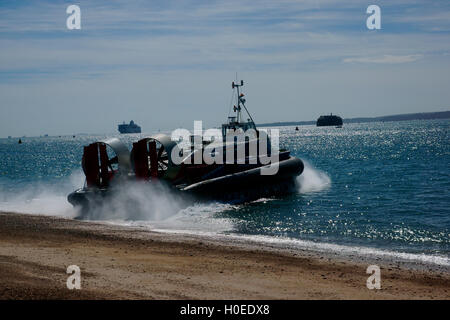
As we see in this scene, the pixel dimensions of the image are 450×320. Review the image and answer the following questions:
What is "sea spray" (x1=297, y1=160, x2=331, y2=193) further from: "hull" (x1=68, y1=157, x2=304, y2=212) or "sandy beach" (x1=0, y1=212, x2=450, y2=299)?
"sandy beach" (x1=0, y1=212, x2=450, y2=299)

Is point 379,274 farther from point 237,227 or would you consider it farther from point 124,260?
point 237,227

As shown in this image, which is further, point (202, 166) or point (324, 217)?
point (202, 166)

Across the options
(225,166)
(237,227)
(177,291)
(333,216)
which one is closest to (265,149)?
(225,166)

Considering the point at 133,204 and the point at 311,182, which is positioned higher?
the point at 311,182

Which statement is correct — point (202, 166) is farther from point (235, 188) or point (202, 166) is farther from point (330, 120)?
point (330, 120)

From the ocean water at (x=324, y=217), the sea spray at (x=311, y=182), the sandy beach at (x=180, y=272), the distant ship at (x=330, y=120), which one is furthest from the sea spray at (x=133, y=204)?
the distant ship at (x=330, y=120)

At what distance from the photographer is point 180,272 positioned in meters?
9.92

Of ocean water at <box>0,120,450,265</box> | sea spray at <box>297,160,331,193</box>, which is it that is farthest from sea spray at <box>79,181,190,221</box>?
sea spray at <box>297,160,331,193</box>

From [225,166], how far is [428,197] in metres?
8.27

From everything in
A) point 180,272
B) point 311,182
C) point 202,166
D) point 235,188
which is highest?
point 202,166

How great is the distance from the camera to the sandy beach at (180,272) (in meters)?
8.40

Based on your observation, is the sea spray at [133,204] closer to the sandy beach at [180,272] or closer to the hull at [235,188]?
the hull at [235,188]

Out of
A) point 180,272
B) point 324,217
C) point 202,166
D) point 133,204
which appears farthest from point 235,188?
point 180,272

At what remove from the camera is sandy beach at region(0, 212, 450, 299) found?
331 inches
